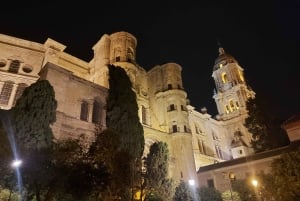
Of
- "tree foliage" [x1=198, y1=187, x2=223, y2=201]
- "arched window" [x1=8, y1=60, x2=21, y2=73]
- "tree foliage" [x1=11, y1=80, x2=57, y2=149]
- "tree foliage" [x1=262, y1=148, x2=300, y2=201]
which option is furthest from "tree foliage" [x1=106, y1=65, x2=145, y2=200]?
"arched window" [x1=8, y1=60, x2=21, y2=73]

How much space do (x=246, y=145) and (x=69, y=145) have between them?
1540 inches

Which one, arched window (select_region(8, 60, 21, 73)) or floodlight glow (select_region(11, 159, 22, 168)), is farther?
arched window (select_region(8, 60, 21, 73))

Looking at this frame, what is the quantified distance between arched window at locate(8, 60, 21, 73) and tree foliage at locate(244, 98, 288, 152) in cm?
2816

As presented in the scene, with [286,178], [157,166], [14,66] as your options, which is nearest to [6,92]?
[14,66]

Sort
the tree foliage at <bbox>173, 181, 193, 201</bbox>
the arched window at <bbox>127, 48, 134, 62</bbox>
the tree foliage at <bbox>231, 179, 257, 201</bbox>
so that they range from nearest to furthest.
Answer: the tree foliage at <bbox>173, 181, 193, 201</bbox>
the tree foliage at <bbox>231, 179, 257, 201</bbox>
the arched window at <bbox>127, 48, 134, 62</bbox>

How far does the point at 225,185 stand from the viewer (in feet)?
87.8

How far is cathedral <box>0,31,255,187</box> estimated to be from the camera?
832 inches

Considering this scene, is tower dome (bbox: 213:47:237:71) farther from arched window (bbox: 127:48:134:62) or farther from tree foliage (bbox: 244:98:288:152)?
arched window (bbox: 127:48:134:62)

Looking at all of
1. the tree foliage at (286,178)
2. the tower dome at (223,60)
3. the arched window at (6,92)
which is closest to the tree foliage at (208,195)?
the tree foliage at (286,178)

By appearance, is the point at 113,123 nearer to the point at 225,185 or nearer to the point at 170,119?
the point at 170,119

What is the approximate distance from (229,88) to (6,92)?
43248 millimetres

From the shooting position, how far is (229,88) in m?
53.1

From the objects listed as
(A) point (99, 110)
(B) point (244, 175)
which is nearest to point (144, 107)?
(A) point (99, 110)

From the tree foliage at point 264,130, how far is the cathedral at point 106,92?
7.75 metres
